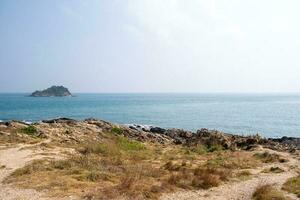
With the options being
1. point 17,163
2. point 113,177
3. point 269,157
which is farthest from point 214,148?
point 17,163

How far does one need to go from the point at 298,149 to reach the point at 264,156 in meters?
9.24

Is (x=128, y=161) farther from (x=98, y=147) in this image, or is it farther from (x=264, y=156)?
(x=264, y=156)

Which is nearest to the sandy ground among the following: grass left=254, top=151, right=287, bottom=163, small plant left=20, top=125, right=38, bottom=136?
grass left=254, top=151, right=287, bottom=163

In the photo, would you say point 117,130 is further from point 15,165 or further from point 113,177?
point 113,177

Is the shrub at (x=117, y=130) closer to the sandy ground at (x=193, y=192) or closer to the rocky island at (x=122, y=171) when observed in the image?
the rocky island at (x=122, y=171)

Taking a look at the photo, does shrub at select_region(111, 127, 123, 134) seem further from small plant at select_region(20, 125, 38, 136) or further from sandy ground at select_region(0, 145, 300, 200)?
sandy ground at select_region(0, 145, 300, 200)

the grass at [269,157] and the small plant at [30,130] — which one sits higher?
the small plant at [30,130]

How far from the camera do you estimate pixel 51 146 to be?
3816cm

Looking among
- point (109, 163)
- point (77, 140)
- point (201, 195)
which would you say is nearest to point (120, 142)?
point (77, 140)

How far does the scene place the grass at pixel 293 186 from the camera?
905 inches

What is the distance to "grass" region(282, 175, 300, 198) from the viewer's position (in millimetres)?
22998

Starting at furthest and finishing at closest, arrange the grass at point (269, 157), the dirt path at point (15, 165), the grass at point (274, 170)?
the grass at point (269, 157) < the grass at point (274, 170) < the dirt path at point (15, 165)

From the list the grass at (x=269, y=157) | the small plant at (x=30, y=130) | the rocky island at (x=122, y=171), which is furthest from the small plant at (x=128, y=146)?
the grass at (x=269, y=157)

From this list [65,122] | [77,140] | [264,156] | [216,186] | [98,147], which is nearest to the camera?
[216,186]
